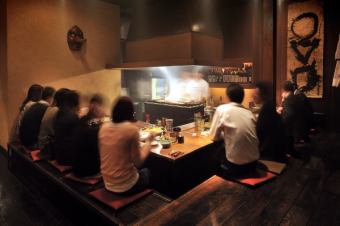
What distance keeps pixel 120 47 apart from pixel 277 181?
476cm

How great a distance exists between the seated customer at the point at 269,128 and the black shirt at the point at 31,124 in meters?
3.11

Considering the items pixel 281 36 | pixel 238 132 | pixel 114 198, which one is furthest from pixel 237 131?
pixel 281 36

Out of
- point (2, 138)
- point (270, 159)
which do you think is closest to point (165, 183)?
point (270, 159)

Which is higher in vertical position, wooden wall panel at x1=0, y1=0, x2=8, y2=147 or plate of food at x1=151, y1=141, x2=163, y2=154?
wooden wall panel at x1=0, y1=0, x2=8, y2=147

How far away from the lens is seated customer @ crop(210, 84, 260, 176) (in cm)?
262

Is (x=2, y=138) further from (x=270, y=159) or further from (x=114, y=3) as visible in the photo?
(x=270, y=159)

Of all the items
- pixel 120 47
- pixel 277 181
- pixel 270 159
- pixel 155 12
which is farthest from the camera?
pixel 120 47

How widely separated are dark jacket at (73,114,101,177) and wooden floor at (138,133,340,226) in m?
0.98

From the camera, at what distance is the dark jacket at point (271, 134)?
9.84 ft

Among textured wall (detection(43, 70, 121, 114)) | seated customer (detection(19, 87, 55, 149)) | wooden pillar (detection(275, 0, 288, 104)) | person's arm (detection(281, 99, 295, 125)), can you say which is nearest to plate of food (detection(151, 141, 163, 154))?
seated customer (detection(19, 87, 55, 149))

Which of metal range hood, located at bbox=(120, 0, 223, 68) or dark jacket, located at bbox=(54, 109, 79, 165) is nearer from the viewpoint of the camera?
dark jacket, located at bbox=(54, 109, 79, 165)

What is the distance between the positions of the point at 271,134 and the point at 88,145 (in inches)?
85.8

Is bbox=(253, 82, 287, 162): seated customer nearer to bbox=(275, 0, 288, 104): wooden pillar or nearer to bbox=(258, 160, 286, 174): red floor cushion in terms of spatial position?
bbox=(258, 160, 286, 174): red floor cushion

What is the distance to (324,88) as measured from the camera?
534 cm
